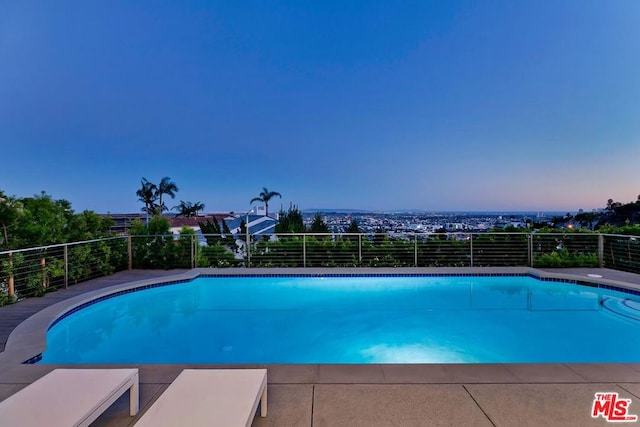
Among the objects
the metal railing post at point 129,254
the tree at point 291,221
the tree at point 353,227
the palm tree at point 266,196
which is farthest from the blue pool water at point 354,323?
the palm tree at point 266,196

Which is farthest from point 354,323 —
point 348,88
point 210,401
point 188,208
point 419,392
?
point 188,208

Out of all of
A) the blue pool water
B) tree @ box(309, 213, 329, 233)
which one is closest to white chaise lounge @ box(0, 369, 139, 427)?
the blue pool water

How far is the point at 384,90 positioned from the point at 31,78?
10195mm

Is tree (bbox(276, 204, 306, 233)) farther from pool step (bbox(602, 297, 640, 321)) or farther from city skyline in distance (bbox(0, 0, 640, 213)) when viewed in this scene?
pool step (bbox(602, 297, 640, 321))

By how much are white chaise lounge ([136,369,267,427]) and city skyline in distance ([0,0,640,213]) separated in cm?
684

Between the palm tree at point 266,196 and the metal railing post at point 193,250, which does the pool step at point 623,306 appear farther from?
the palm tree at point 266,196

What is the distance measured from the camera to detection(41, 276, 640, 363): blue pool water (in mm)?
3924

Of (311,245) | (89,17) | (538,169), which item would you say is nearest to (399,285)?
(311,245)

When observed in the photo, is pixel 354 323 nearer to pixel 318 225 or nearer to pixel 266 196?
pixel 318 225

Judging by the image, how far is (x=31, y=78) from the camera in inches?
382

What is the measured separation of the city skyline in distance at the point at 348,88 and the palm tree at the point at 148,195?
16.3m

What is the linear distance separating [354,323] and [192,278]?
363 cm

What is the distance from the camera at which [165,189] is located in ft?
98.2

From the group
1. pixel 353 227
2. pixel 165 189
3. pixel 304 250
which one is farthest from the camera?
pixel 165 189
